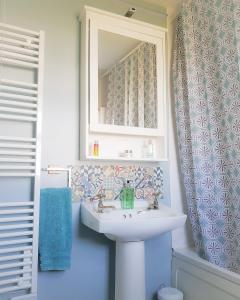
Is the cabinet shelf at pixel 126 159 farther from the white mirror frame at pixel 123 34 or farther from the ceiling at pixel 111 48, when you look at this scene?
the ceiling at pixel 111 48

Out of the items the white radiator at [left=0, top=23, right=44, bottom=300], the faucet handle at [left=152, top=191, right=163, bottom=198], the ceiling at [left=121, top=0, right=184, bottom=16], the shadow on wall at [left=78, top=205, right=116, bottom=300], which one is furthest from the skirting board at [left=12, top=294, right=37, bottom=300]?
→ the ceiling at [left=121, top=0, right=184, bottom=16]

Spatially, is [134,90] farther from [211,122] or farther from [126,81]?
[211,122]

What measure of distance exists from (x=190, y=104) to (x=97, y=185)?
0.91m

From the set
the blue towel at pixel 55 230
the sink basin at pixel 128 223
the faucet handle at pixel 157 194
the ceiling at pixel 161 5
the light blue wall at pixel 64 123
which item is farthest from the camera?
the ceiling at pixel 161 5

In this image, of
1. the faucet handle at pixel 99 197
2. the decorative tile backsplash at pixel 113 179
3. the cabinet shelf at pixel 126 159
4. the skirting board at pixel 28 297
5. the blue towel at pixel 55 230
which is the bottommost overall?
the skirting board at pixel 28 297

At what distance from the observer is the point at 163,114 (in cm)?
205

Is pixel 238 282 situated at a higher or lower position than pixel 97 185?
lower

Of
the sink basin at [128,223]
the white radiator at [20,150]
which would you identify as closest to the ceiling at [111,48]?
the white radiator at [20,150]

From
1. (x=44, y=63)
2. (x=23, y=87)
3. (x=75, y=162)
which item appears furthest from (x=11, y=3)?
(x=75, y=162)

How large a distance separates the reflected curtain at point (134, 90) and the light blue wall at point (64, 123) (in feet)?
0.87

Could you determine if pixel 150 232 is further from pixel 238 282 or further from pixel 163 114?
pixel 163 114

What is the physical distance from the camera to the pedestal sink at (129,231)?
1.46 meters

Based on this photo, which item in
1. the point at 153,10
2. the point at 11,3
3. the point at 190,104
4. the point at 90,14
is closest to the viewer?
the point at 11,3

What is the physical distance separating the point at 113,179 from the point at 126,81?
75 centimetres
